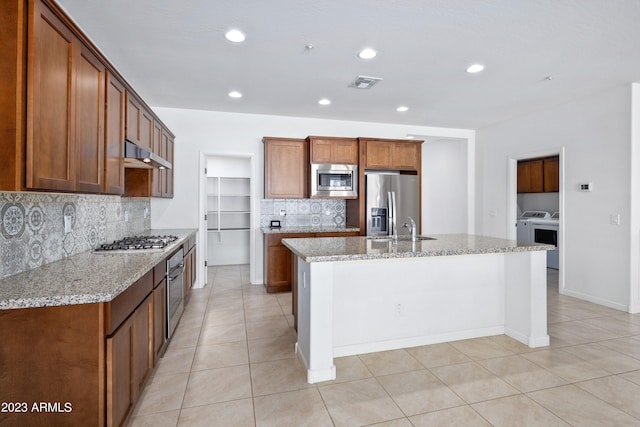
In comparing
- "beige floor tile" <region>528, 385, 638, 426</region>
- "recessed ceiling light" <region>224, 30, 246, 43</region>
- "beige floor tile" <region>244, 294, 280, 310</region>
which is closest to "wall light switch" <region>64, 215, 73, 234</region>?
"recessed ceiling light" <region>224, 30, 246, 43</region>

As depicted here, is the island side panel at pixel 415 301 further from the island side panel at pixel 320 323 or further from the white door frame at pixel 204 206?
the white door frame at pixel 204 206

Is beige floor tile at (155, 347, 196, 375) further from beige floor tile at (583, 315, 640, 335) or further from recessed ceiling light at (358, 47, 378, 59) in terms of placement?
beige floor tile at (583, 315, 640, 335)

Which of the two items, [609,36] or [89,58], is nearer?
[89,58]

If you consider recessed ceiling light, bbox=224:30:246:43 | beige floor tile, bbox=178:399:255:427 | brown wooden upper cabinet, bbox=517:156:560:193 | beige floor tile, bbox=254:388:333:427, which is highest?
recessed ceiling light, bbox=224:30:246:43

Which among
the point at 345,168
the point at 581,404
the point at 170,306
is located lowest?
the point at 581,404

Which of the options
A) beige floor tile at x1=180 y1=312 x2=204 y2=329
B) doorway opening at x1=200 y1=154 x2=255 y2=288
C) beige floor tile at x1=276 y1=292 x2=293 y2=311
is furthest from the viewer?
doorway opening at x1=200 y1=154 x2=255 y2=288

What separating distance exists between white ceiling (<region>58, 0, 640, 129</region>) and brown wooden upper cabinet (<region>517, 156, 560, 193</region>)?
2.08m

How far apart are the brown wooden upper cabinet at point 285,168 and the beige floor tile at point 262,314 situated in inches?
63.5

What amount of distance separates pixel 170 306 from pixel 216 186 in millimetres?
3859

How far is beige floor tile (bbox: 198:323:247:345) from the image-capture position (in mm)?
2938

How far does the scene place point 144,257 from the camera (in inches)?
90.7

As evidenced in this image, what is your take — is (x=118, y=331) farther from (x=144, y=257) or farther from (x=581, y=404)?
(x=581, y=404)

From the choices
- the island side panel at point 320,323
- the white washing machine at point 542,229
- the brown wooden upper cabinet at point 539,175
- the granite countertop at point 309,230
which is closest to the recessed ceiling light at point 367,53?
the island side panel at point 320,323

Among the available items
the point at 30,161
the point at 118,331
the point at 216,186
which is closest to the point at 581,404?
the point at 118,331
